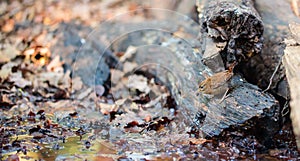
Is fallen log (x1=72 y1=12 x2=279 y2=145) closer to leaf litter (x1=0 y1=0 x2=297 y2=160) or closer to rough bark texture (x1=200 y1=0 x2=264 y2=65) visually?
leaf litter (x1=0 y1=0 x2=297 y2=160)

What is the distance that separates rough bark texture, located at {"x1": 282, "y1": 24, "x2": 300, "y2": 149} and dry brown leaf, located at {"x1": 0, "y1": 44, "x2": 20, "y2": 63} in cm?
348

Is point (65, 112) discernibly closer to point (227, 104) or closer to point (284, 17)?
point (227, 104)

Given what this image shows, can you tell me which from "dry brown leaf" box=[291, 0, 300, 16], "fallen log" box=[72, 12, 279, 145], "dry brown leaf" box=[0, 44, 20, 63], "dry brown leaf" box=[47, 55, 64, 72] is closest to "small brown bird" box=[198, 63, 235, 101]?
"fallen log" box=[72, 12, 279, 145]

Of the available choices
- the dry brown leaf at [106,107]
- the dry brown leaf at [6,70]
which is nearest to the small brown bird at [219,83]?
the dry brown leaf at [106,107]

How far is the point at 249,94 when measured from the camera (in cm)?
293

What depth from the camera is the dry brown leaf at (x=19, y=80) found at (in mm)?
4375

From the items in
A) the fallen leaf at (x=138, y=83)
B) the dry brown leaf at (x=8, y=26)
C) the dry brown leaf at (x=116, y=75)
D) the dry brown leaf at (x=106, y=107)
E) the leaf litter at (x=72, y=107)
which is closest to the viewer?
the leaf litter at (x=72, y=107)

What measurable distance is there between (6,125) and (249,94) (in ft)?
6.31

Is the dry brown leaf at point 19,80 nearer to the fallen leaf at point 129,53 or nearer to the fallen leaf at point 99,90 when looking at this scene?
the fallen leaf at point 99,90

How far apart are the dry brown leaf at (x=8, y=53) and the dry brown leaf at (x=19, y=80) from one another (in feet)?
1.29

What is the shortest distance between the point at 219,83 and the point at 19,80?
8.20 feet

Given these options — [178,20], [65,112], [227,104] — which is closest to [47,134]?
[65,112]

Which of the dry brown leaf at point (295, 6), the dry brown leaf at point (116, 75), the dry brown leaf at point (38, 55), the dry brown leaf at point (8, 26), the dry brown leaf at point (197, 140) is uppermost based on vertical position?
the dry brown leaf at point (8, 26)

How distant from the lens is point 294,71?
2447 millimetres
